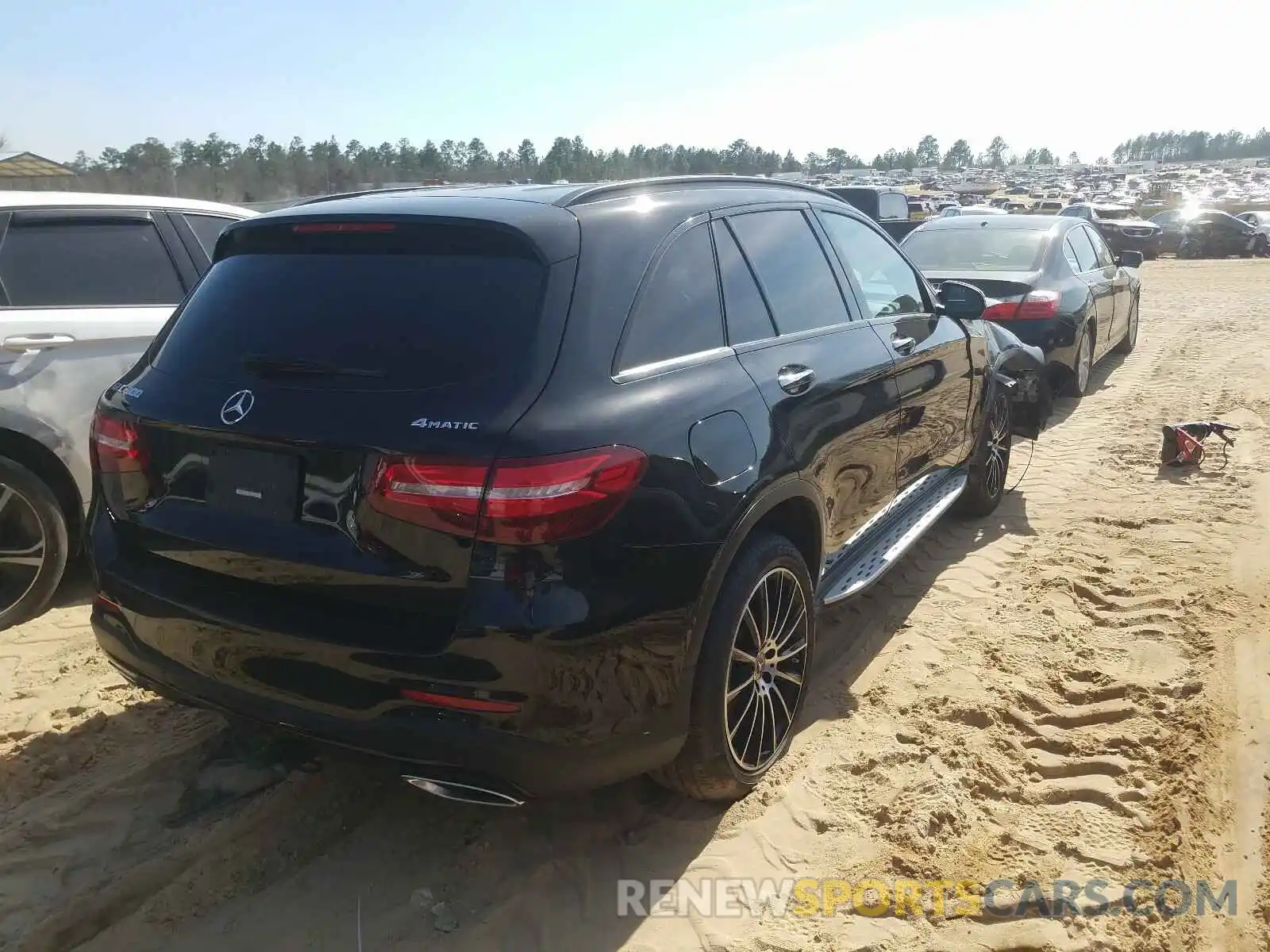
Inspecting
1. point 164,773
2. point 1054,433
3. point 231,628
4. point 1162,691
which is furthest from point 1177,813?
point 1054,433

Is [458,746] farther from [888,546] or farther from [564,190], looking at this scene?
[888,546]

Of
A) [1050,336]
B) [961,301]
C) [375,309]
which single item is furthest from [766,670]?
[1050,336]

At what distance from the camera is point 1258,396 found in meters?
8.96

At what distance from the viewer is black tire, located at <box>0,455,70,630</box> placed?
13.9 ft

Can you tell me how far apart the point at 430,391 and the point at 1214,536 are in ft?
16.1

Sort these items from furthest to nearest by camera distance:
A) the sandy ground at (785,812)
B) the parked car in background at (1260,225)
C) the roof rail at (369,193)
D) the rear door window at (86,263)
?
1. the parked car in background at (1260,225)
2. the rear door window at (86,263)
3. the roof rail at (369,193)
4. the sandy ground at (785,812)

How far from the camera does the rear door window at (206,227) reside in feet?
17.0

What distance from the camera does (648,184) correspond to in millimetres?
3113

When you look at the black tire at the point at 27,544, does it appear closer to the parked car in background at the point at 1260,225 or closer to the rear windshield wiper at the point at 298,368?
the rear windshield wiper at the point at 298,368

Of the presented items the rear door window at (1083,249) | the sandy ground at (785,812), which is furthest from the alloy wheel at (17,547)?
the rear door window at (1083,249)

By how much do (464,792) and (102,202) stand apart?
3.98m

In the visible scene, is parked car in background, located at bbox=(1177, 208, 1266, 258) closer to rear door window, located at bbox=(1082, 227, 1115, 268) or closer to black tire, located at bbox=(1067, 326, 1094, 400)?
rear door window, located at bbox=(1082, 227, 1115, 268)

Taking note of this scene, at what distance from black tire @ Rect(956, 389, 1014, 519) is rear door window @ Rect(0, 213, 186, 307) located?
4408 mm

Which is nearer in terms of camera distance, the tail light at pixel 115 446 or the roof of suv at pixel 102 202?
the tail light at pixel 115 446
